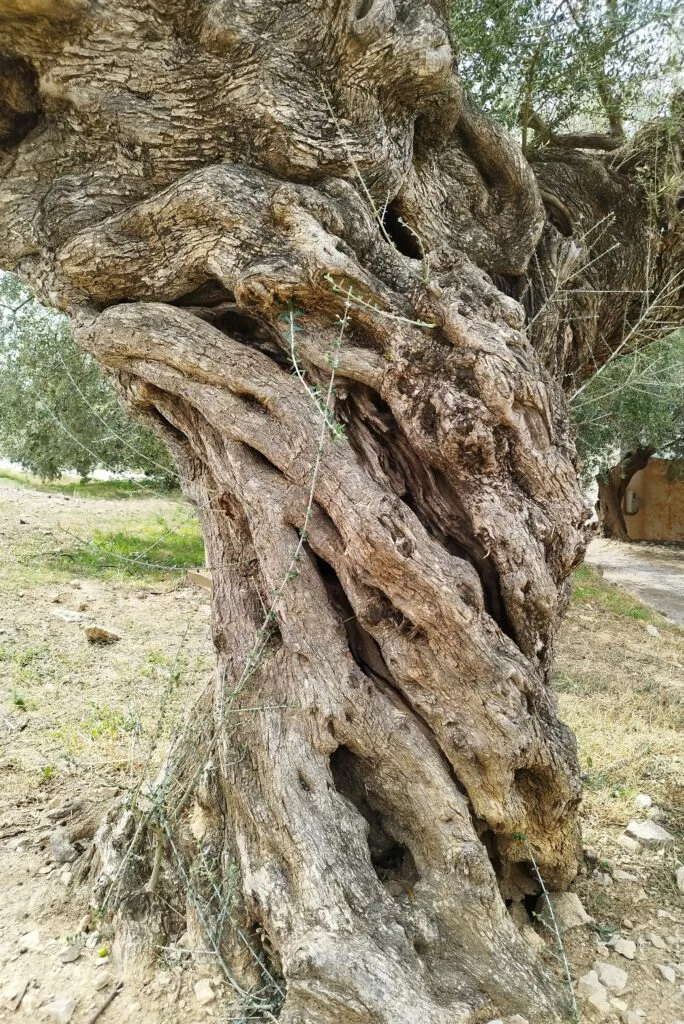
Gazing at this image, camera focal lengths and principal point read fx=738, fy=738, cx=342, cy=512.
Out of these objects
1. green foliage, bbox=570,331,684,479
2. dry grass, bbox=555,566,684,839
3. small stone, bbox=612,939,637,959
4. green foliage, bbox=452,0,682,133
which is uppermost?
green foliage, bbox=452,0,682,133

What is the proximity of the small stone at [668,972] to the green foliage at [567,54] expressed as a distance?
17.0ft

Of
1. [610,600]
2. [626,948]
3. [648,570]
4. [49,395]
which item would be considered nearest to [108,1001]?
[626,948]

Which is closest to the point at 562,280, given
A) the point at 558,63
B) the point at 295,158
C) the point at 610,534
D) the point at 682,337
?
the point at 295,158

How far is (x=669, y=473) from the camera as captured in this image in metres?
19.6

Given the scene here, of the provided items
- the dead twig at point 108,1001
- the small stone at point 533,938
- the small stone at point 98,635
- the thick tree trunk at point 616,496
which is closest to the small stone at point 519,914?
the small stone at point 533,938

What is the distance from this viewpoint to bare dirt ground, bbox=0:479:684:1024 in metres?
2.83

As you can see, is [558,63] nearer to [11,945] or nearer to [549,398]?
[549,398]

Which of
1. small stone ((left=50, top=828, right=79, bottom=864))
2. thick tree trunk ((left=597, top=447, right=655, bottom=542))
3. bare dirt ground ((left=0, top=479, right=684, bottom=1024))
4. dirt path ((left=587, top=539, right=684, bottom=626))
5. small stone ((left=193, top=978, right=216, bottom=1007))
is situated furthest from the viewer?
thick tree trunk ((left=597, top=447, right=655, bottom=542))

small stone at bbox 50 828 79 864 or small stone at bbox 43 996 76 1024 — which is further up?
small stone at bbox 50 828 79 864

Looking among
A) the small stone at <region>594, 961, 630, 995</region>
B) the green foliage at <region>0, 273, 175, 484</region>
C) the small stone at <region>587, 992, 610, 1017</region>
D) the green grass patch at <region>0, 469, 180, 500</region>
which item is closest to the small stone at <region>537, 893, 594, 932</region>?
the small stone at <region>594, 961, 630, 995</region>

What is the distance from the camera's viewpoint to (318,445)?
3271 mm

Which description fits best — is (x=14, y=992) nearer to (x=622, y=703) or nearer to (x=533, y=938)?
(x=533, y=938)

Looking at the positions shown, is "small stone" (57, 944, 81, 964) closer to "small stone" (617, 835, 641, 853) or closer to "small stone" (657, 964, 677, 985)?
"small stone" (657, 964, 677, 985)

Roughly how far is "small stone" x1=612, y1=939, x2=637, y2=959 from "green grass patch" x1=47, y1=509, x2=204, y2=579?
19.1 ft
